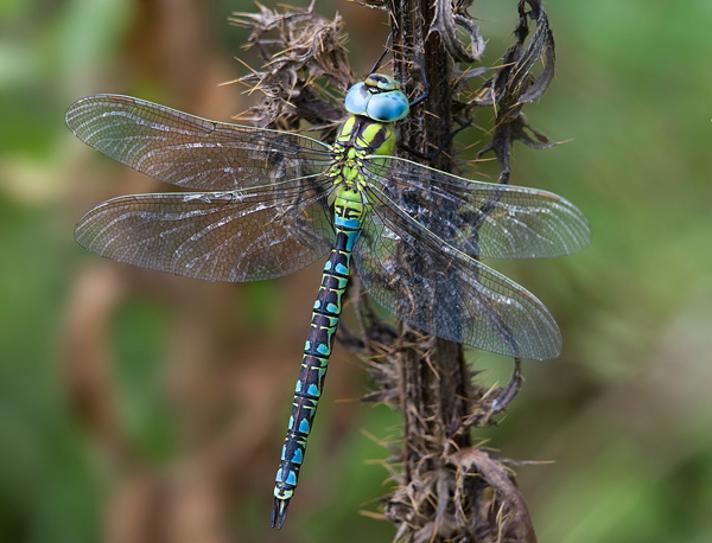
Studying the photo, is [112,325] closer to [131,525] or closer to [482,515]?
[131,525]

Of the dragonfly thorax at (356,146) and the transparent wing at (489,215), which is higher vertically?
the dragonfly thorax at (356,146)

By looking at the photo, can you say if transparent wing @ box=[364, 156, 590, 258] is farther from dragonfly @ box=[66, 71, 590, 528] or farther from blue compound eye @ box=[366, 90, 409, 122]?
blue compound eye @ box=[366, 90, 409, 122]

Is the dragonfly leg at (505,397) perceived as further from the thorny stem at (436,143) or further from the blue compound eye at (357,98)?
the blue compound eye at (357,98)

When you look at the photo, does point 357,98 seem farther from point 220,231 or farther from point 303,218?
point 220,231

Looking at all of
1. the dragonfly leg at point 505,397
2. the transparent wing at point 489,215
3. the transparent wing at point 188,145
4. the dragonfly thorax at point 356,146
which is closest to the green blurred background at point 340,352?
the transparent wing at point 188,145

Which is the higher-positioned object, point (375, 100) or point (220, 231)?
point (375, 100)

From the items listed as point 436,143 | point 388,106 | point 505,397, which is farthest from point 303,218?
point 505,397

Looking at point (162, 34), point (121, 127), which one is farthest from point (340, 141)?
point (162, 34)
